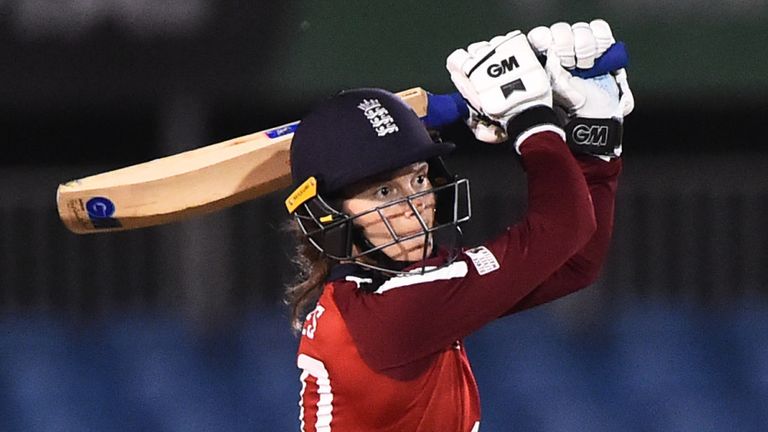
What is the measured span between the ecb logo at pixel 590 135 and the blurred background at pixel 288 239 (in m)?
2.46

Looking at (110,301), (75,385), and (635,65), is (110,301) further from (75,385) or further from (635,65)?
(635,65)

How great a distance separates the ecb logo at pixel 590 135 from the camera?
3285 mm

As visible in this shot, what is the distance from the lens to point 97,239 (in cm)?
683

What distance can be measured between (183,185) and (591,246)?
85cm

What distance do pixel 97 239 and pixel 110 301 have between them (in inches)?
11.2

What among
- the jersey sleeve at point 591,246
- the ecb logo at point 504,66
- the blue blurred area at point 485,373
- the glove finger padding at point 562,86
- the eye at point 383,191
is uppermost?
the ecb logo at point 504,66

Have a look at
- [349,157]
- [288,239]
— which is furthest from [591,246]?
[288,239]

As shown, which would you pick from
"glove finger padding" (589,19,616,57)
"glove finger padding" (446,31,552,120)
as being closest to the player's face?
"glove finger padding" (446,31,552,120)

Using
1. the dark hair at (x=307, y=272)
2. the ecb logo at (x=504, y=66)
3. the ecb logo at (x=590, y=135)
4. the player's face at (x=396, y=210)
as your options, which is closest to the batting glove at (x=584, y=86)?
the ecb logo at (x=590, y=135)

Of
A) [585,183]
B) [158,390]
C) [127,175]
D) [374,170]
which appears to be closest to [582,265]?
[585,183]

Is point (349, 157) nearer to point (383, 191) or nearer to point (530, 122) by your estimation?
point (383, 191)

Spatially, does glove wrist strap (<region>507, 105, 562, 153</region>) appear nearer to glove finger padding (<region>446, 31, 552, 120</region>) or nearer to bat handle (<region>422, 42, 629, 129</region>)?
glove finger padding (<region>446, 31, 552, 120</region>)

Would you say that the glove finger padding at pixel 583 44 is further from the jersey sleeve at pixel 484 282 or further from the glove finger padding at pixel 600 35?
the jersey sleeve at pixel 484 282

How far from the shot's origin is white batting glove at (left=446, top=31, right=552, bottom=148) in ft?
10.2
